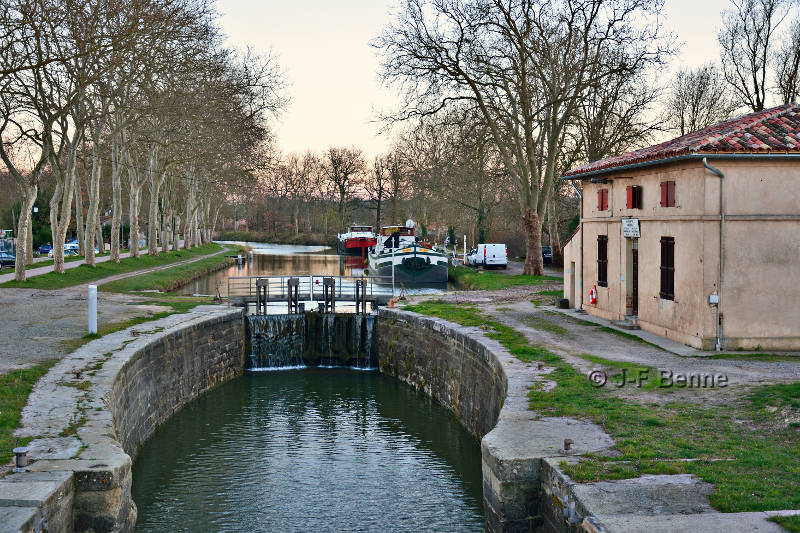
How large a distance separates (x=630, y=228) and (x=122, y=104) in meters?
23.1

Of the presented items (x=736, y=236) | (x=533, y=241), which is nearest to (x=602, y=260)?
(x=736, y=236)

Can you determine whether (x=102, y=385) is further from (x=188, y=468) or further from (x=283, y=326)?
(x=283, y=326)

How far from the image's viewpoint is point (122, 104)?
111 feet

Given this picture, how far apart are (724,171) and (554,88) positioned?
62.6ft

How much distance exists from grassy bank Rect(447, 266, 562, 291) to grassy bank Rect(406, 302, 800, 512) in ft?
65.9

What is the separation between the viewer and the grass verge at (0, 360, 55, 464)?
9453mm

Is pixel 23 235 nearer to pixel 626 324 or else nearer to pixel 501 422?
pixel 626 324

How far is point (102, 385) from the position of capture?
12664 mm

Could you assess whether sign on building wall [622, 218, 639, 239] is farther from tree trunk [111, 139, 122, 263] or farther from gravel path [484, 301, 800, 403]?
tree trunk [111, 139, 122, 263]

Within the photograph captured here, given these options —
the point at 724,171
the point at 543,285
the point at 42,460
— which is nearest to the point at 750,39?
the point at 543,285

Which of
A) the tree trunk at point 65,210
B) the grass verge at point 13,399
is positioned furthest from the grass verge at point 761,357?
the tree trunk at point 65,210

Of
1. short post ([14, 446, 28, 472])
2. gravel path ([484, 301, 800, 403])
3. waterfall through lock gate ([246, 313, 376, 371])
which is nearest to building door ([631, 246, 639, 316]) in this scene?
gravel path ([484, 301, 800, 403])

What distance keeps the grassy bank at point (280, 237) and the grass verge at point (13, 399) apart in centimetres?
8106

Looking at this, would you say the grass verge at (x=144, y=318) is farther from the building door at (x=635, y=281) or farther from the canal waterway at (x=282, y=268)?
the building door at (x=635, y=281)
